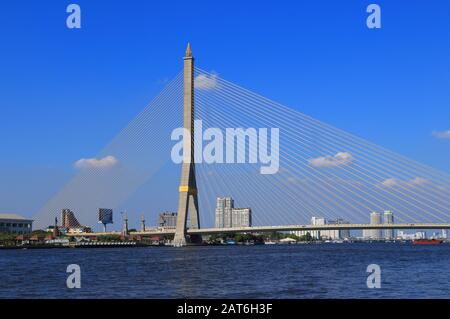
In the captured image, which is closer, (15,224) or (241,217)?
(15,224)

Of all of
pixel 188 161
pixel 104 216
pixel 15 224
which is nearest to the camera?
pixel 188 161

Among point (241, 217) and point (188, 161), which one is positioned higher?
point (188, 161)

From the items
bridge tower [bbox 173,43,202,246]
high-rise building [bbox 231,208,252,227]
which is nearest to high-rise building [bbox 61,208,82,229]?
high-rise building [bbox 231,208,252,227]

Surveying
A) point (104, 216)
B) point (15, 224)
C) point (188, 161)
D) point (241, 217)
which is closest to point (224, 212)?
point (241, 217)

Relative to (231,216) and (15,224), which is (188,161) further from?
(231,216)

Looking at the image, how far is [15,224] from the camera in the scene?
129m

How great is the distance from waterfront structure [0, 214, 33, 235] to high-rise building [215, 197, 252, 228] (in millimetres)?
48320

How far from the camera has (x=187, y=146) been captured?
75.1 metres

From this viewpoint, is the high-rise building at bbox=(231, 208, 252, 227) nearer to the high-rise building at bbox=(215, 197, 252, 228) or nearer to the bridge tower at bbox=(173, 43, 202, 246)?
the high-rise building at bbox=(215, 197, 252, 228)

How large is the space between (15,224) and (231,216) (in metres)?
53.6

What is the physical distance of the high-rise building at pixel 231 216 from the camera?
527 feet

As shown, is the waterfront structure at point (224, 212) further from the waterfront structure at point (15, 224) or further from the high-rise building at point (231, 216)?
the waterfront structure at point (15, 224)

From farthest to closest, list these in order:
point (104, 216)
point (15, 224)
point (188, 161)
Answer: point (104, 216) → point (15, 224) → point (188, 161)

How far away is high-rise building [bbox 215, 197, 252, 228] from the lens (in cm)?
16050
